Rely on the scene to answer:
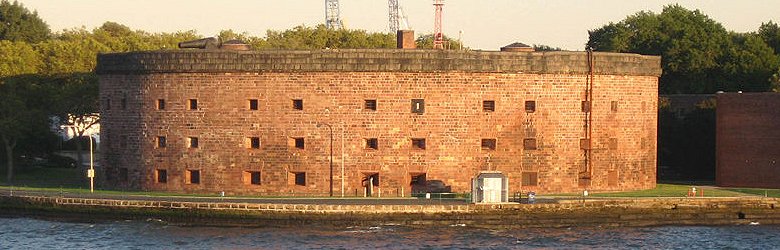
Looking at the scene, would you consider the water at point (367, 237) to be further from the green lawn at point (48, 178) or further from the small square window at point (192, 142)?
the green lawn at point (48, 178)

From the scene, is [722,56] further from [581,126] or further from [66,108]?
[66,108]

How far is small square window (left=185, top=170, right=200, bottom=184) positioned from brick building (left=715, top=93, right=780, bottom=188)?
24584 mm

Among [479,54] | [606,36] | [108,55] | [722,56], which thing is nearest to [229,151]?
[108,55]

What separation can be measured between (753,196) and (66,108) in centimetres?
3788

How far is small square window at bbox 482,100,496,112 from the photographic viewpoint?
64312mm

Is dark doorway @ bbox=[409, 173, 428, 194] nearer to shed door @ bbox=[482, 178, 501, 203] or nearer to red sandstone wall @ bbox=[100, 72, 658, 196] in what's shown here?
red sandstone wall @ bbox=[100, 72, 658, 196]

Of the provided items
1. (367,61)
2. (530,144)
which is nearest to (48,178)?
(367,61)

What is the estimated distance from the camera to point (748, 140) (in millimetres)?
68188

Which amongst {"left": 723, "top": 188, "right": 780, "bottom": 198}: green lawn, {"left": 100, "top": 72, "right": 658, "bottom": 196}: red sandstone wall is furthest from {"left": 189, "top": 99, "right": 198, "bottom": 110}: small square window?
{"left": 723, "top": 188, "right": 780, "bottom": 198}: green lawn

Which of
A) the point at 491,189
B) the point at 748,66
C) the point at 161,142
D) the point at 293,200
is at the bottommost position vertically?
the point at 293,200

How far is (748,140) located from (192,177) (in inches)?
1014

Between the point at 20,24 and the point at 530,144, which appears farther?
the point at 20,24

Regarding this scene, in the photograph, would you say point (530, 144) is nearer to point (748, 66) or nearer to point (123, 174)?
point (123, 174)

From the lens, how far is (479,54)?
63719 millimetres
